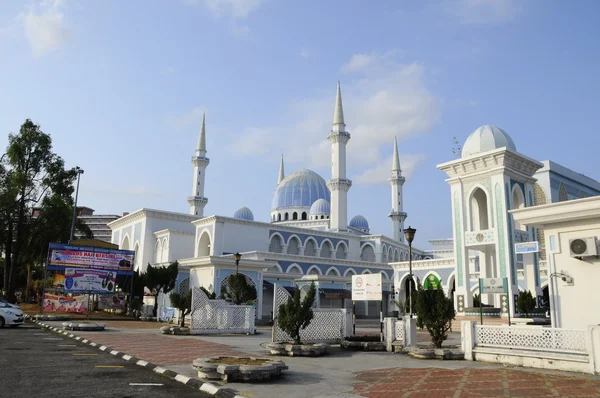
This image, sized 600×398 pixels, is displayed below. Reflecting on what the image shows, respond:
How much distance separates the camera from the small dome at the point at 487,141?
25.6 metres

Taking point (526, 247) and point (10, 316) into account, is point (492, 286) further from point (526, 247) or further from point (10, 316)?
point (10, 316)

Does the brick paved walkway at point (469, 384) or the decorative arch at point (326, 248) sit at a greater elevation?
the decorative arch at point (326, 248)

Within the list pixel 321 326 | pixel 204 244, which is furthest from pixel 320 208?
pixel 321 326

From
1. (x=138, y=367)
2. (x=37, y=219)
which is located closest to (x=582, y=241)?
(x=138, y=367)

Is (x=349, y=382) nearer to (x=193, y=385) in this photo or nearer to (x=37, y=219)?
(x=193, y=385)

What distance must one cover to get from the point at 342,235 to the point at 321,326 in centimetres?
3863

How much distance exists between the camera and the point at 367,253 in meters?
56.3

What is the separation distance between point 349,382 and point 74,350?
7864 mm

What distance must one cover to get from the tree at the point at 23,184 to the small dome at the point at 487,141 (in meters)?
29.5

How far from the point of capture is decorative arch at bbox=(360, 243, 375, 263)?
2194 inches

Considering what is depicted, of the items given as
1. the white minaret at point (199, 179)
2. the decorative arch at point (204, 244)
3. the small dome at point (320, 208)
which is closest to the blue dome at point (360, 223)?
the small dome at point (320, 208)

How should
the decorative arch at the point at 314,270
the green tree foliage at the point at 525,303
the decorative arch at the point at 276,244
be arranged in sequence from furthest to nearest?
1. the decorative arch at the point at 276,244
2. the decorative arch at the point at 314,270
3. the green tree foliage at the point at 525,303

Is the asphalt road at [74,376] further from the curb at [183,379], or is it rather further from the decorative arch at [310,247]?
the decorative arch at [310,247]

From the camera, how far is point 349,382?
840 cm
